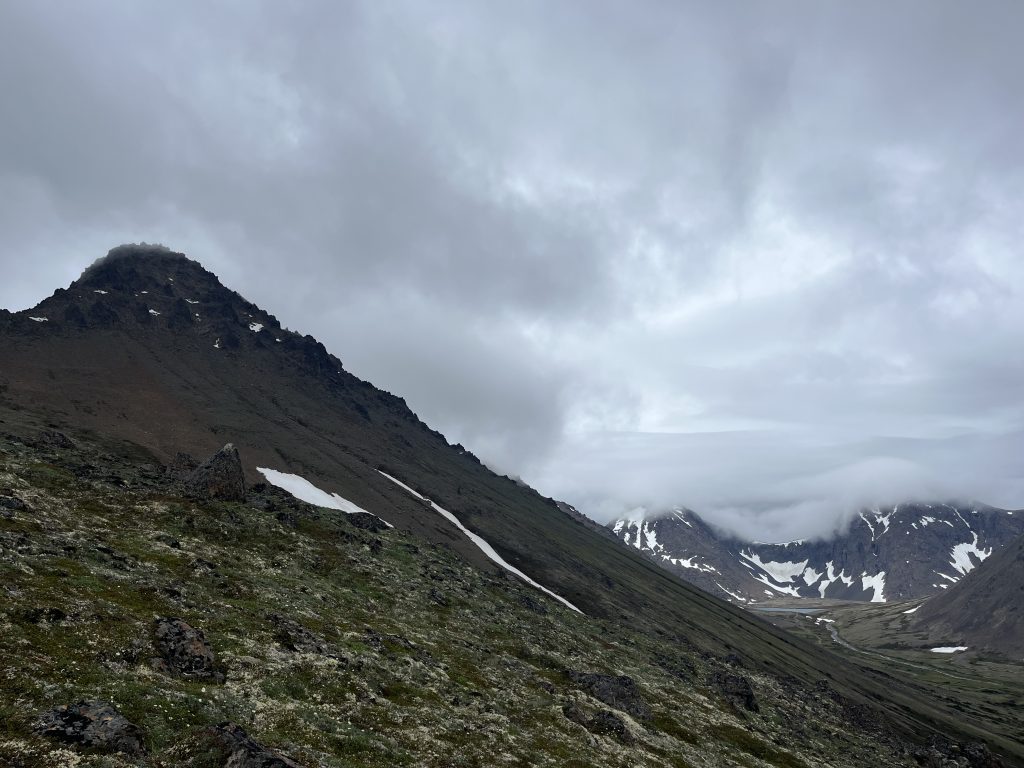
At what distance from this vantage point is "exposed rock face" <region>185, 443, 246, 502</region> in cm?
8288

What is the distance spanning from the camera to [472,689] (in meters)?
49.4

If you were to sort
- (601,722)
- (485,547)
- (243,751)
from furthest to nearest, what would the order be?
(485,547)
(601,722)
(243,751)

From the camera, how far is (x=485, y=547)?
509ft

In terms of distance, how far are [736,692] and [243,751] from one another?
82.0 meters

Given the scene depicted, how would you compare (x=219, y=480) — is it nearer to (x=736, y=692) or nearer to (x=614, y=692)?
(x=614, y=692)

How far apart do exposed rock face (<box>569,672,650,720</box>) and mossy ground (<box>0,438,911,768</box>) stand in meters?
2.48

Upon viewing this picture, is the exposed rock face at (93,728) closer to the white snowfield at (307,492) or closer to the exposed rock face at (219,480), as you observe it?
the exposed rock face at (219,480)

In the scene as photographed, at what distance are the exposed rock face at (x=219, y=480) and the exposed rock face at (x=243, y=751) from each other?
6230 cm

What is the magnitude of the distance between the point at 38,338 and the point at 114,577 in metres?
171

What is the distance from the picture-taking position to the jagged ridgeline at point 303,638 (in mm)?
29522

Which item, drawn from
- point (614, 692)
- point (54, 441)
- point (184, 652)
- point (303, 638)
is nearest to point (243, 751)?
point (184, 652)

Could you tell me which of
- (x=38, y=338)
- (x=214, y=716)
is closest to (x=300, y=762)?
(x=214, y=716)

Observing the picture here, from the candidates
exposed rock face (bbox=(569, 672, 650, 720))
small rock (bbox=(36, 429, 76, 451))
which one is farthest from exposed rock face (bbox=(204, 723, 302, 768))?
small rock (bbox=(36, 429, 76, 451))

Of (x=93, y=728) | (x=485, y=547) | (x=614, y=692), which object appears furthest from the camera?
(x=485, y=547)
